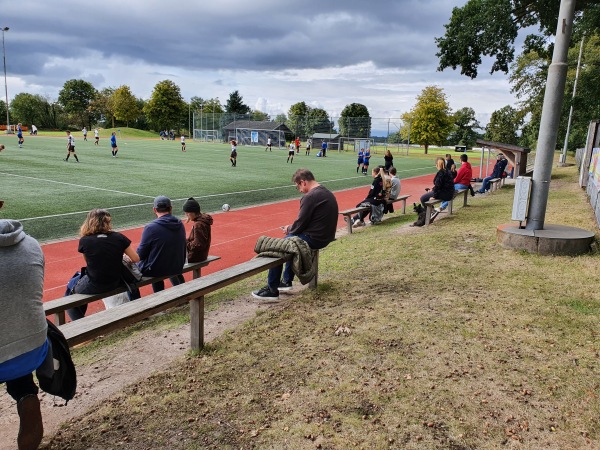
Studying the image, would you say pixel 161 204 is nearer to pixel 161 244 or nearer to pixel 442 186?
pixel 161 244

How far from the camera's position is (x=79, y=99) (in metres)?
113

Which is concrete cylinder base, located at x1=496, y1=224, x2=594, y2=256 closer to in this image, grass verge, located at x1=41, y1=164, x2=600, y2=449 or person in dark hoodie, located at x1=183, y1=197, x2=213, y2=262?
grass verge, located at x1=41, y1=164, x2=600, y2=449

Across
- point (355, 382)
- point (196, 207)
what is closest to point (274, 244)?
point (196, 207)

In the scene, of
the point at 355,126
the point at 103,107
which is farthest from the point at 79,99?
the point at 355,126

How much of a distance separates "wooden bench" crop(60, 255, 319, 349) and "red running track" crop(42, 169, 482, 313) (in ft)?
10.5

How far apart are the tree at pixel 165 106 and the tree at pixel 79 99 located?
19344 millimetres

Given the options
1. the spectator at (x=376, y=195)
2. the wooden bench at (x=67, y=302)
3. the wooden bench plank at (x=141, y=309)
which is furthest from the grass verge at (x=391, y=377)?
the spectator at (x=376, y=195)

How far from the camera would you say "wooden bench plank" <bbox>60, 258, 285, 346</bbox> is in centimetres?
348

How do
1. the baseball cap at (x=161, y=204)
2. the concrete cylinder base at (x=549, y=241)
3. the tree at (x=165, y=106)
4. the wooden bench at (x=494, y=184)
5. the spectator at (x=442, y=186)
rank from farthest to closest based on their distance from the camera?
the tree at (x=165, y=106) < the wooden bench at (x=494, y=184) < the spectator at (x=442, y=186) < the concrete cylinder base at (x=549, y=241) < the baseball cap at (x=161, y=204)

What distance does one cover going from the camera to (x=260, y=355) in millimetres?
4234

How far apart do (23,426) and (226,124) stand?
73543 mm

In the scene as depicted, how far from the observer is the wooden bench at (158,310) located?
3.50 meters

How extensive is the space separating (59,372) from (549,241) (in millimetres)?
6987

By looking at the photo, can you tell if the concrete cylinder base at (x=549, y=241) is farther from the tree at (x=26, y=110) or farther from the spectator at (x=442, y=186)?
the tree at (x=26, y=110)
